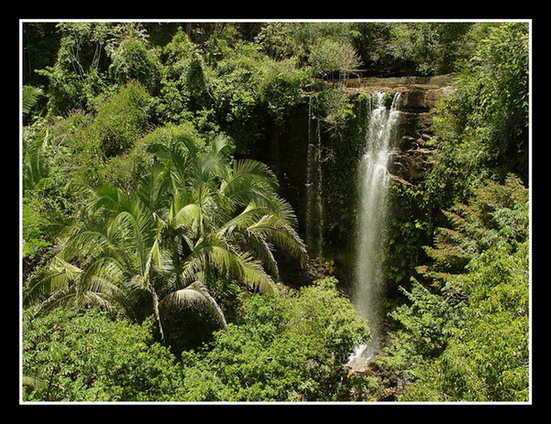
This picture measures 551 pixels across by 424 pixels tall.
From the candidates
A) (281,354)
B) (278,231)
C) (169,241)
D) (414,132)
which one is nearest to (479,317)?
(281,354)

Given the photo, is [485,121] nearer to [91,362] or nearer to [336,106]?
[336,106]

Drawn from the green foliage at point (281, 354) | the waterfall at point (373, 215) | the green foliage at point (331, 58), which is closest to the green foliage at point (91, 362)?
the green foliage at point (281, 354)

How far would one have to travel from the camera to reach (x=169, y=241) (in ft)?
28.5

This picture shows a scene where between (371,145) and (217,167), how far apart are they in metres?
5.07

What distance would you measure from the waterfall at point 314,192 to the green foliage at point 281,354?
5693 millimetres

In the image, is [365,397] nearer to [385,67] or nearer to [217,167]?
[217,167]

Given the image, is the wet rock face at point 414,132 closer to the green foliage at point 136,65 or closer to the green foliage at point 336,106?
the green foliage at point 336,106

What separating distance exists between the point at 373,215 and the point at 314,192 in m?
2.21

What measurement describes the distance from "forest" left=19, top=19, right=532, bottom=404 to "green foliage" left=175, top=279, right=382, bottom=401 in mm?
38

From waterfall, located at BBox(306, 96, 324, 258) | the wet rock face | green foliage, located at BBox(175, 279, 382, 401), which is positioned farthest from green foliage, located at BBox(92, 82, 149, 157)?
the wet rock face

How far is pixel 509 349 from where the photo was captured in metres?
4.61

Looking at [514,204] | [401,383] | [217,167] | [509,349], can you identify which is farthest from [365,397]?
[217,167]

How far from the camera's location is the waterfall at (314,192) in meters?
13.6

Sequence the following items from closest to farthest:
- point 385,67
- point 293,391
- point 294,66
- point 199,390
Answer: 1. point 199,390
2. point 293,391
3. point 294,66
4. point 385,67
